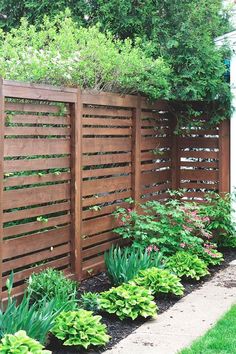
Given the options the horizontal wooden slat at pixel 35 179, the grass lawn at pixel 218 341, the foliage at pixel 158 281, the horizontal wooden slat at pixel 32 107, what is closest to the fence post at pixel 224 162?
the foliage at pixel 158 281

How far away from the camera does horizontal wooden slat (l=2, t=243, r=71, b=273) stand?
5133mm

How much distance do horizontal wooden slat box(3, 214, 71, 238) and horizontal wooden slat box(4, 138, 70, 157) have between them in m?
0.59

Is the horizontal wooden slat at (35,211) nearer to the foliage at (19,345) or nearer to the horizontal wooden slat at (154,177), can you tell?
the foliage at (19,345)

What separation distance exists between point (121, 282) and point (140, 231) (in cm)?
117

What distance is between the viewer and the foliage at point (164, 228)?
272 inches

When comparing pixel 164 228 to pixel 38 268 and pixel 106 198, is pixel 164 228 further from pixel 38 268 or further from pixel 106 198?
pixel 38 268

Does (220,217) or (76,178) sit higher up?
(76,178)

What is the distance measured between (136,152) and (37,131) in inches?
82.9

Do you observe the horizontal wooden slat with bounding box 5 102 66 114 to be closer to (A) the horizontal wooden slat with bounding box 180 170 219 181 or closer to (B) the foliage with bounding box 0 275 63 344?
(B) the foliage with bounding box 0 275 63 344

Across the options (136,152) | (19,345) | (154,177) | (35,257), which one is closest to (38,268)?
(35,257)

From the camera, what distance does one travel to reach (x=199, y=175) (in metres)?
8.76

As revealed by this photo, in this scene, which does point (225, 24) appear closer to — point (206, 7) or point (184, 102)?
point (206, 7)

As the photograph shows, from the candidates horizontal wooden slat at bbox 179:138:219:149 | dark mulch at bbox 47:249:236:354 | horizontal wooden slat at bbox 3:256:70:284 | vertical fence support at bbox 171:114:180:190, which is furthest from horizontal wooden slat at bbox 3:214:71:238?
horizontal wooden slat at bbox 179:138:219:149

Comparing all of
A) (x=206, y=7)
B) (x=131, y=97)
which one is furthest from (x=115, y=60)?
(x=206, y=7)
